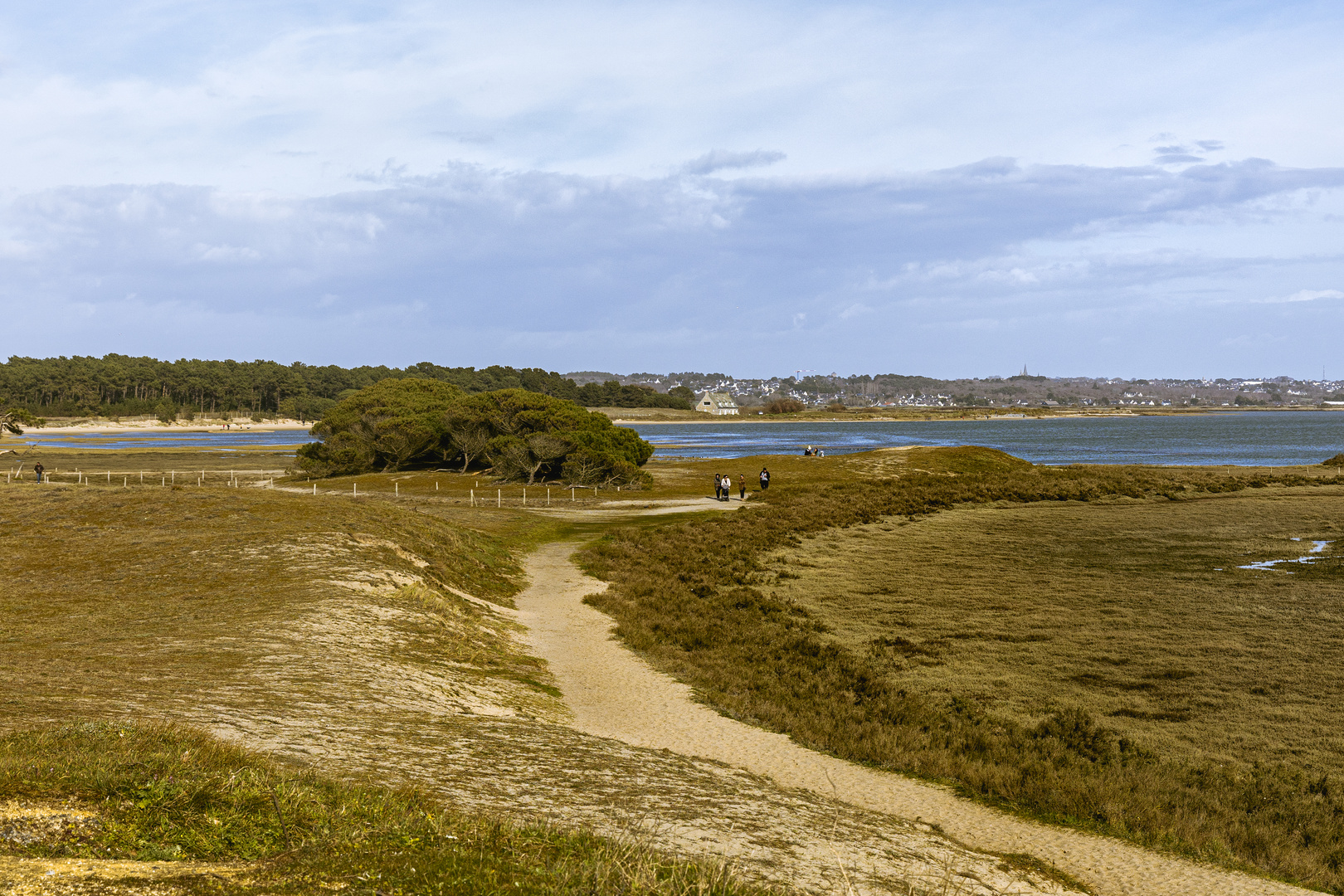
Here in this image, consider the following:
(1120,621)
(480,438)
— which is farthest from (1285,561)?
(480,438)

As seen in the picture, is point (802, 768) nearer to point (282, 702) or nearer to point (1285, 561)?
point (282, 702)

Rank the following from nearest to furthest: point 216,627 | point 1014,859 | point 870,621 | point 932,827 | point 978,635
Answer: point 1014,859, point 932,827, point 216,627, point 978,635, point 870,621

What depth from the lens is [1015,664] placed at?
59.2 ft

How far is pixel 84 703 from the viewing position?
1014 centimetres

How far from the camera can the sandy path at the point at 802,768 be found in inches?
355

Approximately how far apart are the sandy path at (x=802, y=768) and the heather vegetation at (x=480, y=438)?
3462cm

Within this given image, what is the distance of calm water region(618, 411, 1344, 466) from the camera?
298 feet

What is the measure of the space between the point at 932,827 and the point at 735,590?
53.0ft

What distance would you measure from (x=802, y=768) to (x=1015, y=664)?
796 centimetres

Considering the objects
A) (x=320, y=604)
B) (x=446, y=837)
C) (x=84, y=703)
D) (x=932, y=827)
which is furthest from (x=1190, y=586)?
(x=84, y=703)

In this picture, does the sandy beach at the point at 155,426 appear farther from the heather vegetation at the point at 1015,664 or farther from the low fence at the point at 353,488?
the heather vegetation at the point at 1015,664

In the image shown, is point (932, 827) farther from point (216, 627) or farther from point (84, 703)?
point (216, 627)

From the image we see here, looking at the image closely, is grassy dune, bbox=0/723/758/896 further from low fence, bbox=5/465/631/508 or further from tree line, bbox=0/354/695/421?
tree line, bbox=0/354/695/421

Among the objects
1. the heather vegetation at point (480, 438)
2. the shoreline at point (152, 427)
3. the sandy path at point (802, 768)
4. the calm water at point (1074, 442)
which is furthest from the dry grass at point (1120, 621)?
the shoreline at point (152, 427)
